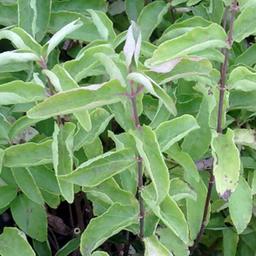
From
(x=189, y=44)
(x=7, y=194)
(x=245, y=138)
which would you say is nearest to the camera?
(x=189, y=44)

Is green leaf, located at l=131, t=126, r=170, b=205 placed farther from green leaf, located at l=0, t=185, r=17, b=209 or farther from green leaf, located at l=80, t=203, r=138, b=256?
green leaf, located at l=0, t=185, r=17, b=209

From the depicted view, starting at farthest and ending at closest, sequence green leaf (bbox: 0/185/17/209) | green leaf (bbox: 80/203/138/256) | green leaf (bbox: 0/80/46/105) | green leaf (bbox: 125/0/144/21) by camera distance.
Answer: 1. green leaf (bbox: 125/0/144/21)
2. green leaf (bbox: 0/185/17/209)
3. green leaf (bbox: 80/203/138/256)
4. green leaf (bbox: 0/80/46/105)

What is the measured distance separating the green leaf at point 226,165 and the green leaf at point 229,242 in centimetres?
34

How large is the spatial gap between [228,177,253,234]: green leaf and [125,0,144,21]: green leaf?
588 millimetres

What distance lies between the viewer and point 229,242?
149 centimetres

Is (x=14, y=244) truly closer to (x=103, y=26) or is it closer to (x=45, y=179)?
(x=45, y=179)

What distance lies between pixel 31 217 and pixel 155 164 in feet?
1.52

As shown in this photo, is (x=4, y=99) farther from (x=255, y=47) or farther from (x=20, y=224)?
(x=255, y=47)

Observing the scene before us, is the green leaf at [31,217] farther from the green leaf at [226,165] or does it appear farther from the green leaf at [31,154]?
the green leaf at [226,165]

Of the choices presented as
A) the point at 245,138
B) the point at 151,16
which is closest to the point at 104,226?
the point at 245,138

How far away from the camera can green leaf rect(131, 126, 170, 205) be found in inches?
42.3

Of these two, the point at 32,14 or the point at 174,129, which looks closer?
the point at 174,129

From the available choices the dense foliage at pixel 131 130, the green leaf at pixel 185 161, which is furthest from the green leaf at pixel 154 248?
the green leaf at pixel 185 161

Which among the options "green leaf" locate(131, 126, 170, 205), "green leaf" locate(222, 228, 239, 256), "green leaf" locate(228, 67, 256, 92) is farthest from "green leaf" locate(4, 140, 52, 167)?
"green leaf" locate(222, 228, 239, 256)
